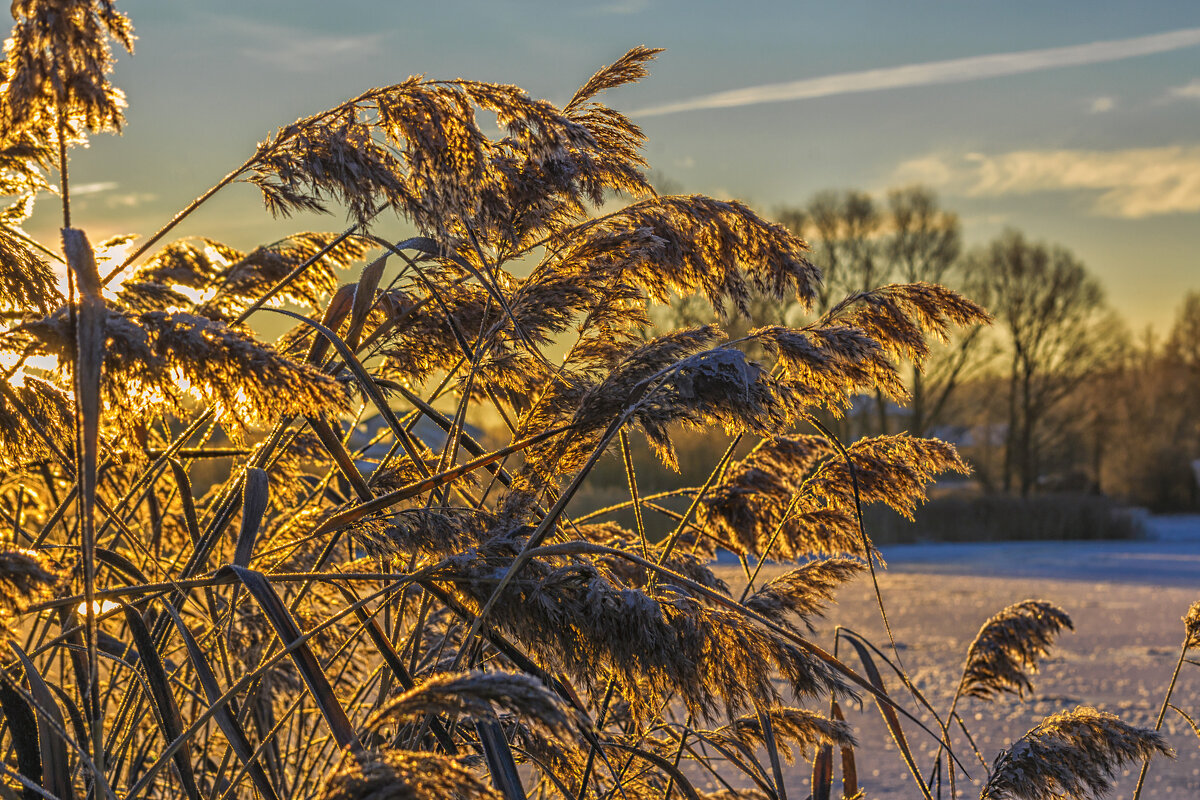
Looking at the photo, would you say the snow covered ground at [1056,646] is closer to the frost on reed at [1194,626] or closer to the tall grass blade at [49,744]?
the frost on reed at [1194,626]

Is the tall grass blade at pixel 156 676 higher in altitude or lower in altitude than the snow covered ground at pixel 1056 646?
higher

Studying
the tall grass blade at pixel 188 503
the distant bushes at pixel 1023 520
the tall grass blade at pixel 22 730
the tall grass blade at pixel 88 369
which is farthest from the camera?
the distant bushes at pixel 1023 520

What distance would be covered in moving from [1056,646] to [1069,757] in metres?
6.67

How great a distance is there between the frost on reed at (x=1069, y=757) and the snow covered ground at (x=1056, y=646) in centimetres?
63

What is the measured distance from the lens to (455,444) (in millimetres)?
1902

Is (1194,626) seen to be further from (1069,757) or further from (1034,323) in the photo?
(1034,323)

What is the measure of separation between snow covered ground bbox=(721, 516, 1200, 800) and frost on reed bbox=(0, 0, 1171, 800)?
82 cm

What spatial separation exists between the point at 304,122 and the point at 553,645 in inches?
38.3

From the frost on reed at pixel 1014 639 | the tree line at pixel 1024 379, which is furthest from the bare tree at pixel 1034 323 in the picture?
the frost on reed at pixel 1014 639

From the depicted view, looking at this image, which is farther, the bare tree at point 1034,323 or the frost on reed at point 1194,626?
the bare tree at point 1034,323

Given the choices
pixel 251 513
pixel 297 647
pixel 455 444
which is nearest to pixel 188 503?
pixel 455 444

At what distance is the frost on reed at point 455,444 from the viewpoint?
3.88 feet

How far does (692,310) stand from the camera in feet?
80.5

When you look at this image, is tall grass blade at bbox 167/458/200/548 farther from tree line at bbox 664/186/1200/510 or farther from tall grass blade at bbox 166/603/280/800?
tree line at bbox 664/186/1200/510
